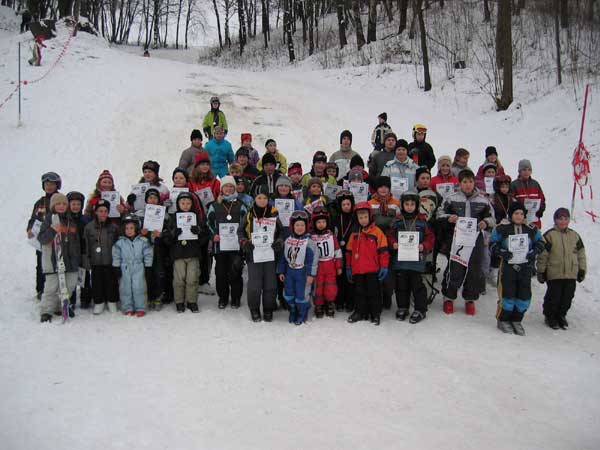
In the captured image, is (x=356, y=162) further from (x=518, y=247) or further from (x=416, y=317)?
(x=518, y=247)

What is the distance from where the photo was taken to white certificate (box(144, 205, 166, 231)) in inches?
270

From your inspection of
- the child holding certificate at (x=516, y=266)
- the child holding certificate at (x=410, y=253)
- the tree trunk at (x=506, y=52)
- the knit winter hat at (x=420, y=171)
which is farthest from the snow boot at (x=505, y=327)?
the tree trunk at (x=506, y=52)

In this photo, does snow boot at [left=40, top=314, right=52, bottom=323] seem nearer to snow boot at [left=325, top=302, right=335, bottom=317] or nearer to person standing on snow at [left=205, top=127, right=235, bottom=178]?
snow boot at [left=325, top=302, right=335, bottom=317]

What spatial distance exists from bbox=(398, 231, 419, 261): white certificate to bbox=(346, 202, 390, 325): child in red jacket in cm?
19

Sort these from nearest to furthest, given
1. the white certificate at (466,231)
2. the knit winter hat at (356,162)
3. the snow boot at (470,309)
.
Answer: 1. the white certificate at (466,231)
2. the snow boot at (470,309)
3. the knit winter hat at (356,162)

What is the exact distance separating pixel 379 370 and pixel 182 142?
10.0 meters

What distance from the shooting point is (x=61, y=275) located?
650 cm

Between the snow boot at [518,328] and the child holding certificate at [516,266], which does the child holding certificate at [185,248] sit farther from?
the snow boot at [518,328]

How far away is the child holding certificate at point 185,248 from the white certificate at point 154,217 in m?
0.15

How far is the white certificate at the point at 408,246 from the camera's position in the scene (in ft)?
21.9

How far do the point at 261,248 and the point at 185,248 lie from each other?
1.12 metres

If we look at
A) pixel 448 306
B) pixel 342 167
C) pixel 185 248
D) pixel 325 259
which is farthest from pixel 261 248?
pixel 342 167

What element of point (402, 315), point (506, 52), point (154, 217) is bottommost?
point (402, 315)

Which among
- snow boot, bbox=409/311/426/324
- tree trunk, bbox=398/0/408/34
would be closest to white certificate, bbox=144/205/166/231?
snow boot, bbox=409/311/426/324
